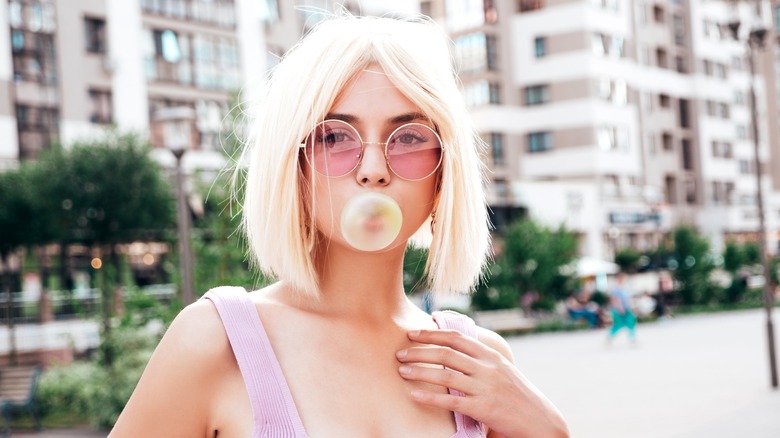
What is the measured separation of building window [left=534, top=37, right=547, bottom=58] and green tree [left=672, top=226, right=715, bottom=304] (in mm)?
14758

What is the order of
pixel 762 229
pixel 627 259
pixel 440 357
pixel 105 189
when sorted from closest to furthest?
pixel 440 357
pixel 762 229
pixel 105 189
pixel 627 259

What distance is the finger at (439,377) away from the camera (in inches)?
63.8

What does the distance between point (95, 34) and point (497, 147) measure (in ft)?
77.1

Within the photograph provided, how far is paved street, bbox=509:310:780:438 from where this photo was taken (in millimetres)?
11055

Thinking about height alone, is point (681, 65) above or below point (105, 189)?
above

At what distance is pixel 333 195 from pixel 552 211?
147 feet

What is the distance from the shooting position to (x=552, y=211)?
150ft

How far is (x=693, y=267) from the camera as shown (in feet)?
128

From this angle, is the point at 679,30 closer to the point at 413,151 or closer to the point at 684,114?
the point at 684,114

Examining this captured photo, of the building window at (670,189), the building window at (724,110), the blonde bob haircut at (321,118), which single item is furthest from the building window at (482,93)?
the blonde bob haircut at (321,118)

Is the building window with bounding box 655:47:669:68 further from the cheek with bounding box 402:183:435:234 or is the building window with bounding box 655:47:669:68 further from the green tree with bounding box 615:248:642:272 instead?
the cheek with bounding box 402:183:435:234

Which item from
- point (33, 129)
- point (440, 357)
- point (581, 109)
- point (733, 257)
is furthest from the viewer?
point (581, 109)

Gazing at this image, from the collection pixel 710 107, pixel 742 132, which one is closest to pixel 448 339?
pixel 710 107

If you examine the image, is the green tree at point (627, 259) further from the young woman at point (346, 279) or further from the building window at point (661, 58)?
the young woman at point (346, 279)
